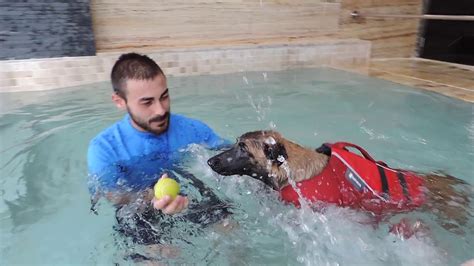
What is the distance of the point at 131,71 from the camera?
287cm

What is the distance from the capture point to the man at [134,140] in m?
2.83

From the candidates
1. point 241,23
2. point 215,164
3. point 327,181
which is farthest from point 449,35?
point 215,164

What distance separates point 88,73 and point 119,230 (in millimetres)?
4738

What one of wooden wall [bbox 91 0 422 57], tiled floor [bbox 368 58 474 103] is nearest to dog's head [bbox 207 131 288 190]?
tiled floor [bbox 368 58 474 103]

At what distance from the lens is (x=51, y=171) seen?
3.80 m

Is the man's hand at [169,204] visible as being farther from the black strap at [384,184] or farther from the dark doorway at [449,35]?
the dark doorway at [449,35]

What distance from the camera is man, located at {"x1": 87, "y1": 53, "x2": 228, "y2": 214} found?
283cm

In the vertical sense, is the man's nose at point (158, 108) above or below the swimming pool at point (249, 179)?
above

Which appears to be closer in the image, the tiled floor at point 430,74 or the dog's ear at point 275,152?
the dog's ear at point 275,152

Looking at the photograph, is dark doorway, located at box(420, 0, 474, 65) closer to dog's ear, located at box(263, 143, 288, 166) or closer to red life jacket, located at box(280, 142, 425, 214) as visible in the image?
red life jacket, located at box(280, 142, 425, 214)

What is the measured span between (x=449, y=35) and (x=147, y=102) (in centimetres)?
895

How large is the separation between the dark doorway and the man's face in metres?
8.50

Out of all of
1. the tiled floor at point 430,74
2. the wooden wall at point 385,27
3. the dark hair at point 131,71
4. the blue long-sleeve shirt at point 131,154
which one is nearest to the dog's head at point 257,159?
the blue long-sleeve shirt at point 131,154

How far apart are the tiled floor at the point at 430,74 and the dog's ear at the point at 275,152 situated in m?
4.25
